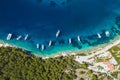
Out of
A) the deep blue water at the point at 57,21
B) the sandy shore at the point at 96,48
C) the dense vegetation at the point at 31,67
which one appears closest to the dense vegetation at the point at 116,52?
the sandy shore at the point at 96,48

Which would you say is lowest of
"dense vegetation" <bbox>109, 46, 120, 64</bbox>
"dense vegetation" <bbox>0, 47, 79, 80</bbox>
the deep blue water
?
"dense vegetation" <bbox>0, 47, 79, 80</bbox>

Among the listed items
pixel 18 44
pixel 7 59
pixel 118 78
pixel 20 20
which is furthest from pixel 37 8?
pixel 118 78

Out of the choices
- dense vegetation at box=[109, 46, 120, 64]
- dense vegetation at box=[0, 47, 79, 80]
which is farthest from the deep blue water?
dense vegetation at box=[0, 47, 79, 80]

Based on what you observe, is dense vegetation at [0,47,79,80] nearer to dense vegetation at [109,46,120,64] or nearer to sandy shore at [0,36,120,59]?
sandy shore at [0,36,120,59]

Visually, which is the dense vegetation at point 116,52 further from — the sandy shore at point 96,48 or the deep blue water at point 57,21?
the deep blue water at point 57,21

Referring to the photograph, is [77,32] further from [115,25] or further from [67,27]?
[115,25]

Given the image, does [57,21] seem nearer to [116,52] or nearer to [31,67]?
[31,67]
